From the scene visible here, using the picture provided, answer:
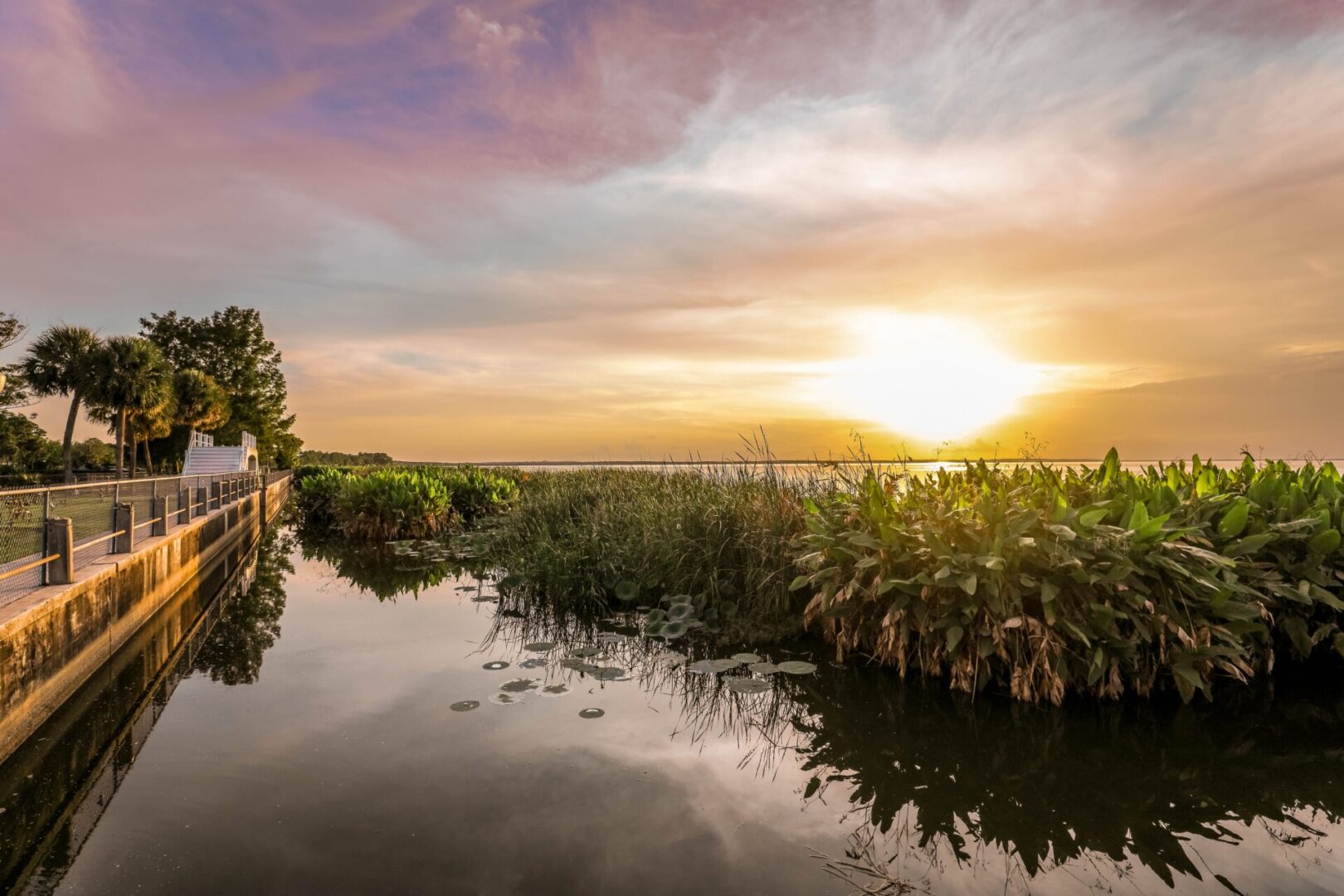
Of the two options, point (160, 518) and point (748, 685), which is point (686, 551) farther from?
point (160, 518)

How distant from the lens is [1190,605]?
5148 millimetres

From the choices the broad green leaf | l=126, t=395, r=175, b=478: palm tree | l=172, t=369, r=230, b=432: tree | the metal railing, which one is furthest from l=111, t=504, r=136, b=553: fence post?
l=172, t=369, r=230, b=432: tree

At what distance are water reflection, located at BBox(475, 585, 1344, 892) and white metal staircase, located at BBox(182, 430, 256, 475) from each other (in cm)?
3493

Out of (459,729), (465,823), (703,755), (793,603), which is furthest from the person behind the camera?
(793,603)

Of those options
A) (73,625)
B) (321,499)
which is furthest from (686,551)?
(321,499)

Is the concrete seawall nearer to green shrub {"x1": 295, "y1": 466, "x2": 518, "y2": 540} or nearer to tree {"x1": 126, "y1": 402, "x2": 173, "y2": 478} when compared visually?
green shrub {"x1": 295, "y1": 466, "x2": 518, "y2": 540}

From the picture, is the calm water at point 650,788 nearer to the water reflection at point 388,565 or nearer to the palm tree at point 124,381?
the water reflection at point 388,565

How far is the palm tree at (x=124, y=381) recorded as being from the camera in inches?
1553

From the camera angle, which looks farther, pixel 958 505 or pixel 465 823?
pixel 958 505

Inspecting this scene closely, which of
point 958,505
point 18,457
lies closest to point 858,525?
point 958,505

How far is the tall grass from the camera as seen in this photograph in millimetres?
7875

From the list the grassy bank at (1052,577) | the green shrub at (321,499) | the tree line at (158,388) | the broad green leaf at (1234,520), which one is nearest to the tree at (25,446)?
the tree line at (158,388)

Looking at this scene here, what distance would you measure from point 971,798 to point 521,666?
3.91 metres

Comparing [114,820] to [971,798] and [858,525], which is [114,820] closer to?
[971,798]
